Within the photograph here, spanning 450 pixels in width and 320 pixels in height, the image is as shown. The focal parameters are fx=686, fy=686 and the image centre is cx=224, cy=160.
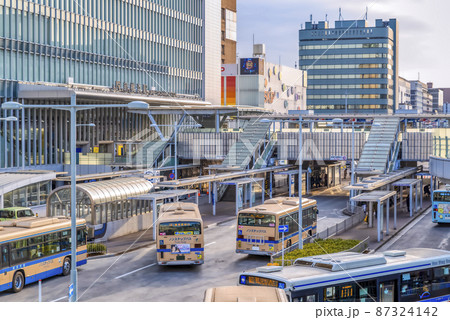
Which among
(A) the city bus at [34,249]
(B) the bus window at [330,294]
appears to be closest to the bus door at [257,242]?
(A) the city bus at [34,249]

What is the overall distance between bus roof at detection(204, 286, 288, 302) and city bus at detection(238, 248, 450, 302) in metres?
2.41

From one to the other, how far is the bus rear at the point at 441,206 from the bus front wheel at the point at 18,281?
32053 mm

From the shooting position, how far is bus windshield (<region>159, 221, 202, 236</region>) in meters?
32.6

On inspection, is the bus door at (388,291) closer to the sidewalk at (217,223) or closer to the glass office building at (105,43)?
the sidewalk at (217,223)

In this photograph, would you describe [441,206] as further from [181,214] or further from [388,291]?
[388,291]

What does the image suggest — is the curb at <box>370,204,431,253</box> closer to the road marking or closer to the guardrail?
the road marking

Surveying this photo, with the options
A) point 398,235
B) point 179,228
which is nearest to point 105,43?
point 398,235

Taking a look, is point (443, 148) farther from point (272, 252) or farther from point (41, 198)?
point (41, 198)

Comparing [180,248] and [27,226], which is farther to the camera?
[180,248]

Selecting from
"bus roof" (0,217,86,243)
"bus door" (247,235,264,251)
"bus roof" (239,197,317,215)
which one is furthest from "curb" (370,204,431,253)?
"bus roof" (0,217,86,243)

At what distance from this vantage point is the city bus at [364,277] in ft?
63.9

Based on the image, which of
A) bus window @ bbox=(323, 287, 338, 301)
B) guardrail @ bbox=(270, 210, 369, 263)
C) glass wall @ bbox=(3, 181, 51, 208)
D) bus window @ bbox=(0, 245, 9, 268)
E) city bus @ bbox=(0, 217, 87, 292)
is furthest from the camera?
glass wall @ bbox=(3, 181, 51, 208)

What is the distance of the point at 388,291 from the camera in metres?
21.4

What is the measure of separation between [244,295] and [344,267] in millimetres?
5689
